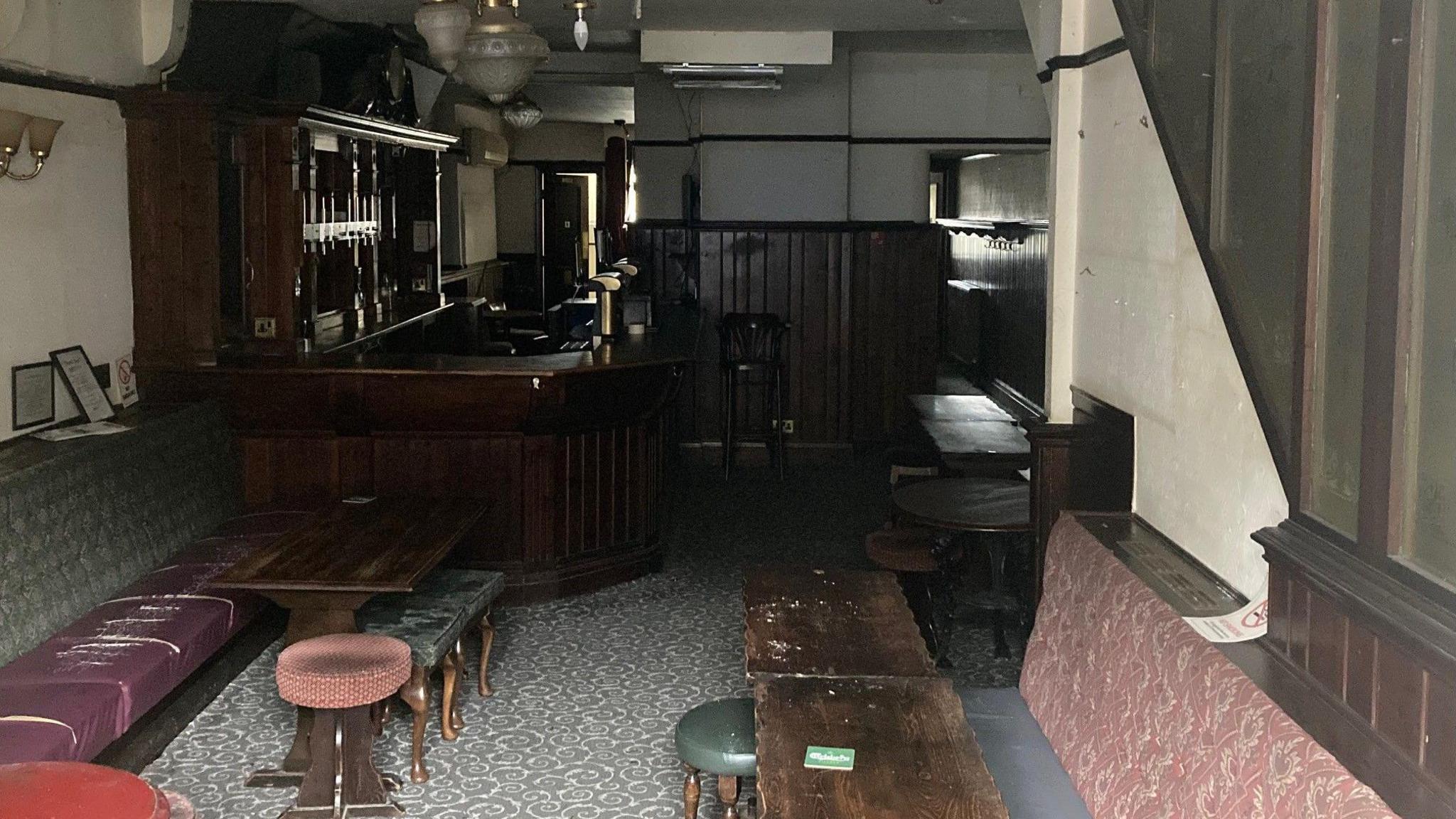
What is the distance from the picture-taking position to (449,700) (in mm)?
4973

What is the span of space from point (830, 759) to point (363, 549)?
234 centimetres

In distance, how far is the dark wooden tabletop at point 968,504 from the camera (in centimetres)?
510

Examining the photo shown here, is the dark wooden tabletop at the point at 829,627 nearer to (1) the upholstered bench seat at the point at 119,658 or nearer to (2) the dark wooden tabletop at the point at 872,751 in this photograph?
(2) the dark wooden tabletop at the point at 872,751

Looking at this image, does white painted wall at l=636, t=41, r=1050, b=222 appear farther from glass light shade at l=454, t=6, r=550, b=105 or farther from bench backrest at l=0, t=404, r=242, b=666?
glass light shade at l=454, t=6, r=550, b=105

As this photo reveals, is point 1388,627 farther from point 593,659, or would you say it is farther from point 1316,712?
point 593,659

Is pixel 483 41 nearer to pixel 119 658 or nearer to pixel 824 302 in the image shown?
pixel 119 658

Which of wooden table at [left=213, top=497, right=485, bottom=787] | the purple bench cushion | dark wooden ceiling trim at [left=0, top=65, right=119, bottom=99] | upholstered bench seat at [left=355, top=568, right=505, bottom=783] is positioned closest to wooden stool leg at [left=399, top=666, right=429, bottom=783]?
upholstered bench seat at [left=355, top=568, right=505, bottom=783]

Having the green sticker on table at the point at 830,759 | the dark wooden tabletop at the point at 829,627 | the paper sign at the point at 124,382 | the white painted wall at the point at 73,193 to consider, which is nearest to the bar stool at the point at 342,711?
the dark wooden tabletop at the point at 829,627

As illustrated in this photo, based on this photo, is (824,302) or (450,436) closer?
(450,436)

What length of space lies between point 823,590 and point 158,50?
4.31m

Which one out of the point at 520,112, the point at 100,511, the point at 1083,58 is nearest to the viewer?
the point at 1083,58

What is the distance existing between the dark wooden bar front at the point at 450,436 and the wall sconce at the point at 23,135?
4.44ft

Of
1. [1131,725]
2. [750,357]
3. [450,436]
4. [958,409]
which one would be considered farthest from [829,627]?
[750,357]

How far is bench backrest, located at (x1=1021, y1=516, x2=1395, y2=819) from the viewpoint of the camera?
2.32 metres
